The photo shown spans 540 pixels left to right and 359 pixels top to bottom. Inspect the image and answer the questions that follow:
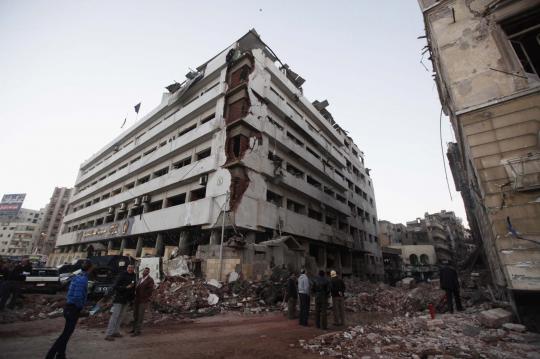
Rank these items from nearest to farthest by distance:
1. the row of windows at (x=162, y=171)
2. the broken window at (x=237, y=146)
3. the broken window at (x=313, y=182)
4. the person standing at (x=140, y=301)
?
1. the person standing at (x=140, y=301)
2. the broken window at (x=237, y=146)
3. the row of windows at (x=162, y=171)
4. the broken window at (x=313, y=182)

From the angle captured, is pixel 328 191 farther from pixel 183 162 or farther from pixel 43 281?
pixel 43 281

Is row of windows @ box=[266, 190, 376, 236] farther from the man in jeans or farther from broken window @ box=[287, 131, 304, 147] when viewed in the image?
the man in jeans

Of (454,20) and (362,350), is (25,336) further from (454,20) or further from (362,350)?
(454,20)

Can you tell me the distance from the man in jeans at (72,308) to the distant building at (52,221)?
7826 cm

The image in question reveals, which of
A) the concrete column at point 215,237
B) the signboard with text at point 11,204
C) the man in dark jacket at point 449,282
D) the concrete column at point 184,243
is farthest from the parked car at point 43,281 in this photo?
the signboard with text at point 11,204

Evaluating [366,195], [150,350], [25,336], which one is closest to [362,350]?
[150,350]

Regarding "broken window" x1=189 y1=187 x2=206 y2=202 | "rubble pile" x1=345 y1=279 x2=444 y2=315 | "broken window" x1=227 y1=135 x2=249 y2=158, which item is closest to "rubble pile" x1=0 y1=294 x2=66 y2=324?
"broken window" x1=189 y1=187 x2=206 y2=202

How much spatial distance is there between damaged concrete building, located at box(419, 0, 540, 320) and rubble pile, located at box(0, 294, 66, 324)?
13.1 metres

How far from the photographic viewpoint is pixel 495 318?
539 centimetres

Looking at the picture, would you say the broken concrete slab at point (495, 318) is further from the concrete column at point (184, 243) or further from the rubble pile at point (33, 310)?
the concrete column at point (184, 243)

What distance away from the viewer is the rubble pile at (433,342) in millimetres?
4023

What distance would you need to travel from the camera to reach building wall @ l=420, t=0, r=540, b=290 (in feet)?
17.9

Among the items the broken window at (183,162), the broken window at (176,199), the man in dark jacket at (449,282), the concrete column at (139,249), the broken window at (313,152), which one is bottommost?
the man in dark jacket at (449,282)

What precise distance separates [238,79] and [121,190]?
1970cm
